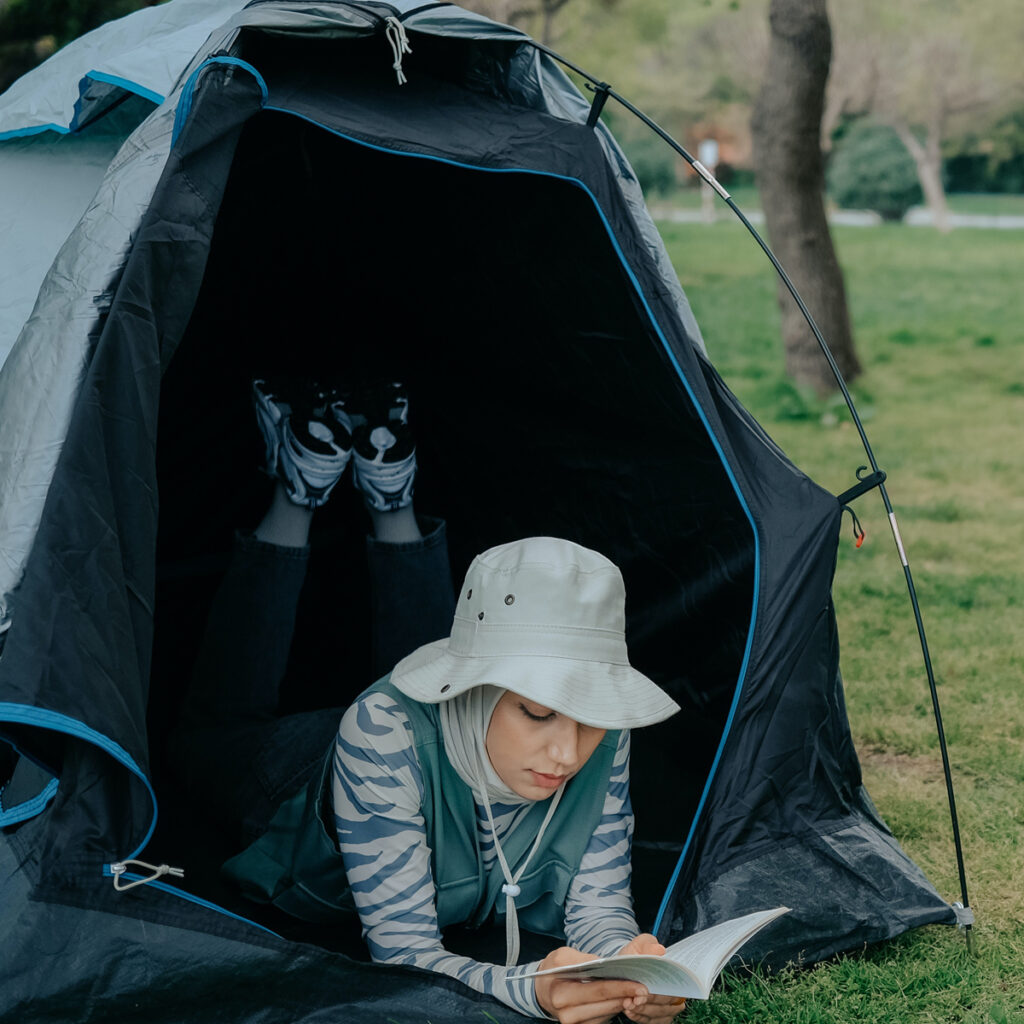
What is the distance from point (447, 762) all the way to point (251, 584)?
0.90 meters

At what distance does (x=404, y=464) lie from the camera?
9.25 ft

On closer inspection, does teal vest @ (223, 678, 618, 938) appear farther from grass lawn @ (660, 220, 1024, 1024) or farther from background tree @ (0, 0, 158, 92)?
background tree @ (0, 0, 158, 92)

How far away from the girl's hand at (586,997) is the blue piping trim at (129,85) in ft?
5.45

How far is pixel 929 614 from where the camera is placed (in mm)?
3955

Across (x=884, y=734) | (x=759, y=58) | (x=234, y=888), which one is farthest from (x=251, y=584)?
(x=759, y=58)

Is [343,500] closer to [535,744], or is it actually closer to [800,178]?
[535,744]

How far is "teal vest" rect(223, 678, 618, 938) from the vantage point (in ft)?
6.24

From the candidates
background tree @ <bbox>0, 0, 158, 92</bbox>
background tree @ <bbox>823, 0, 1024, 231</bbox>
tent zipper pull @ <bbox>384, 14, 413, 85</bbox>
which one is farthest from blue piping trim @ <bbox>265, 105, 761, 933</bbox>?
background tree @ <bbox>823, 0, 1024, 231</bbox>

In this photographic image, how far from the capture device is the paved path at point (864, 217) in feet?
64.7

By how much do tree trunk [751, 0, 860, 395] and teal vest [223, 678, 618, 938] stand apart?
15.1 ft

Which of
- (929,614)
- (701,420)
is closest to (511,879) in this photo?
(701,420)

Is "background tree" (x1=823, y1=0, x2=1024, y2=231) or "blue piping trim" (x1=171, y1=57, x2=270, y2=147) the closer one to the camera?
"blue piping trim" (x1=171, y1=57, x2=270, y2=147)

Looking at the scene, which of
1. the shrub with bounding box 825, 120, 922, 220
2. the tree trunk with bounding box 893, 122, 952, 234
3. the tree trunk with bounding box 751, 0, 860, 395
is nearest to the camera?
the tree trunk with bounding box 751, 0, 860, 395

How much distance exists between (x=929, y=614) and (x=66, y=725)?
9.71 ft
